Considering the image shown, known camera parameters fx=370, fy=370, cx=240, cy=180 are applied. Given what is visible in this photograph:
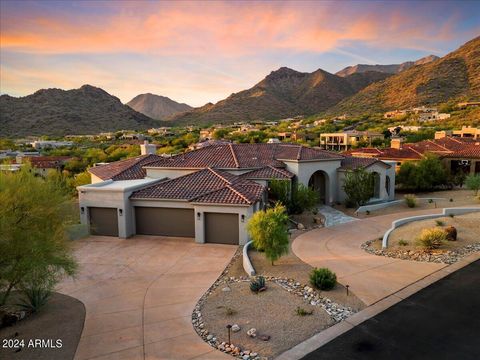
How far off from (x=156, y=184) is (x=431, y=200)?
23783 millimetres

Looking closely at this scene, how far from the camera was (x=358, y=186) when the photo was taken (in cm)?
3045

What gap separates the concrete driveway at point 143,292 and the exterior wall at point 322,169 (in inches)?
483

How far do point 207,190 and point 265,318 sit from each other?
12423 mm

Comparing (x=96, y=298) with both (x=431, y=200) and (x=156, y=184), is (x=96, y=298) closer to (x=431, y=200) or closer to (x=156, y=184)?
(x=156, y=184)

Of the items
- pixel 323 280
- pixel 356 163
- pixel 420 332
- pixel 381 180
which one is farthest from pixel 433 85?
pixel 420 332

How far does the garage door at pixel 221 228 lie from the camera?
2108 centimetres

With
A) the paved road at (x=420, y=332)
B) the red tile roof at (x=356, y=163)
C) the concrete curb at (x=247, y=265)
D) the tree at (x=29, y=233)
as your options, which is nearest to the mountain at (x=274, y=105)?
the red tile roof at (x=356, y=163)

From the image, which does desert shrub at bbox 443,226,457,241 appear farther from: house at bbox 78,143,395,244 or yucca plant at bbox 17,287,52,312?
yucca plant at bbox 17,287,52,312

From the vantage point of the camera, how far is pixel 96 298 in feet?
46.9

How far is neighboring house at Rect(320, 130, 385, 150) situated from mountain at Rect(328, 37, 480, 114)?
→ 50.2 metres

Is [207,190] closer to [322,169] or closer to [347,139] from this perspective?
[322,169]

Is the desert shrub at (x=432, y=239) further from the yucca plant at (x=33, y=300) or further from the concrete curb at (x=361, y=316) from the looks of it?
the yucca plant at (x=33, y=300)

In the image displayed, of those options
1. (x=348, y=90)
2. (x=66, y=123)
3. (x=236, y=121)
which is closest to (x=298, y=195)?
(x=236, y=121)

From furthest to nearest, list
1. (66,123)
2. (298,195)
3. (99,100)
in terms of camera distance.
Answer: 1. (99,100)
2. (66,123)
3. (298,195)
